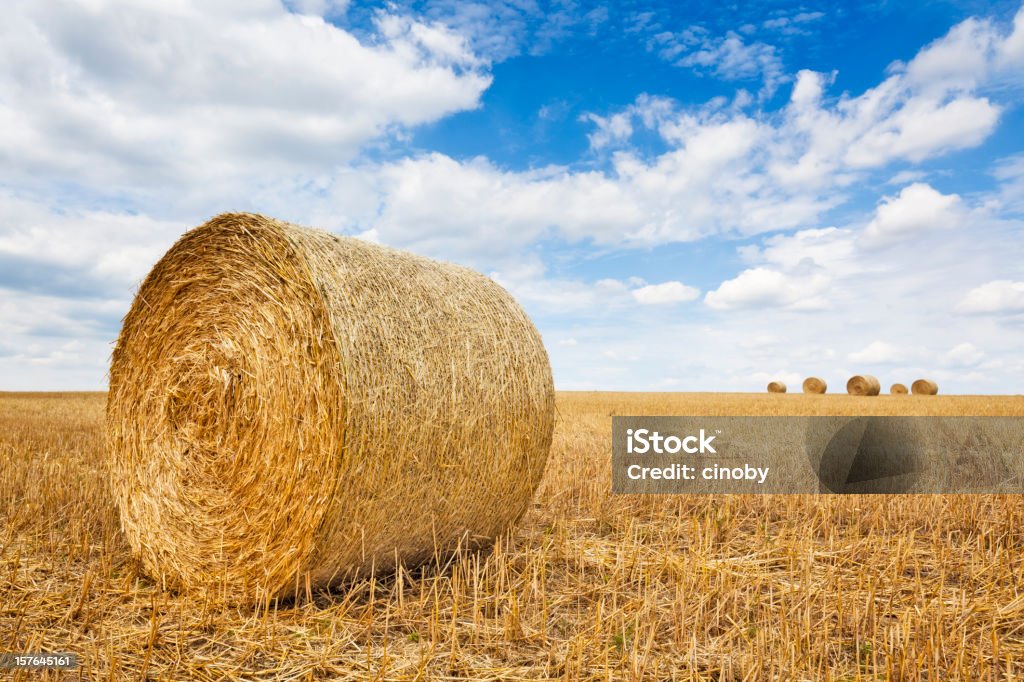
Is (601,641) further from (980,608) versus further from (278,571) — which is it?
(980,608)

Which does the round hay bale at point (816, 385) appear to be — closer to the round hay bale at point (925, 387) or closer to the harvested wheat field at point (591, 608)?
the round hay bale at point (925, 387)

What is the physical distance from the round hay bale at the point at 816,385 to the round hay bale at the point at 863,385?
1644 mm

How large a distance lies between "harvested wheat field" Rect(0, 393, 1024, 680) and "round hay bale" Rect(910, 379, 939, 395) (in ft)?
108

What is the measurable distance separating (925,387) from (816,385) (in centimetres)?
537

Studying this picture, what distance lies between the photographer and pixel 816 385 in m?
35.3

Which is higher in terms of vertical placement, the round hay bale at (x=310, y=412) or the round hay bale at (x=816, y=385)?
the round hay bale at (x=816, y=385)

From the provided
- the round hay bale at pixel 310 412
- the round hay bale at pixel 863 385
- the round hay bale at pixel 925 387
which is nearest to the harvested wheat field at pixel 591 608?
the round hay bale at pixel 310 412

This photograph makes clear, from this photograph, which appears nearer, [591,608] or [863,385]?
[591,608]

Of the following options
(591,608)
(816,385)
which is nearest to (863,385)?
(816,385)

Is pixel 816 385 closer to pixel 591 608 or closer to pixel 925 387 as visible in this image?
pixel 925 387

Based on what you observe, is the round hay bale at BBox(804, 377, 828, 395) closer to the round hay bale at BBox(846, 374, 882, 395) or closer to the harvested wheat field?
the round hay bale at BBox(846, 374, 882, 395)

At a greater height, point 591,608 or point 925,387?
point 925,387

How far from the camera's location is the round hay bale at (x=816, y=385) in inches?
1393

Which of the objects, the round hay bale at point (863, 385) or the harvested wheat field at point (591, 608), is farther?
the round hay bale at point (863, 385)
